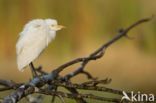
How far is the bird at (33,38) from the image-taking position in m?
1.90

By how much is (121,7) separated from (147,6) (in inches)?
8.6

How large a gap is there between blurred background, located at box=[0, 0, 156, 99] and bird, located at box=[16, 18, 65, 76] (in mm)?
3468

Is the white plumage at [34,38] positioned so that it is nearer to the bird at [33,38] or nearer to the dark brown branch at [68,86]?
the bird at [33,38]

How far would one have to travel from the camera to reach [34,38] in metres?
1.99

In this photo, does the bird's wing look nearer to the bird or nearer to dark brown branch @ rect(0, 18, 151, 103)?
the bird

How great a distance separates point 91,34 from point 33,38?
431 cm

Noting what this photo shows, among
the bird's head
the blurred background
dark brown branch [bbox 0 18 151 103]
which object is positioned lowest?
dark brown branch [bbox 0 18 151 103]

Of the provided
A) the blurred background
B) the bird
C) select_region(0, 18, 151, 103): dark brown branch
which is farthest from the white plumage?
the blurred background

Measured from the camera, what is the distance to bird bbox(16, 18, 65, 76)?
Result: 1.90m

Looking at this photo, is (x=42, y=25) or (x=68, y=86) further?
(x=42, y=25)

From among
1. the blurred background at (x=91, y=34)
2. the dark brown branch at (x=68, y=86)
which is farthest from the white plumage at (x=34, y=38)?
the blurred background at (x=91, y=34)

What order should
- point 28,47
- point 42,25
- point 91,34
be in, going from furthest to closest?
point 91,34 < point 28,47 < point 42,25

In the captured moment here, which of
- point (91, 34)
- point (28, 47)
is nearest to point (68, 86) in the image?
point (28, 47)

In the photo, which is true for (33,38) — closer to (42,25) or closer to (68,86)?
(42,25)
